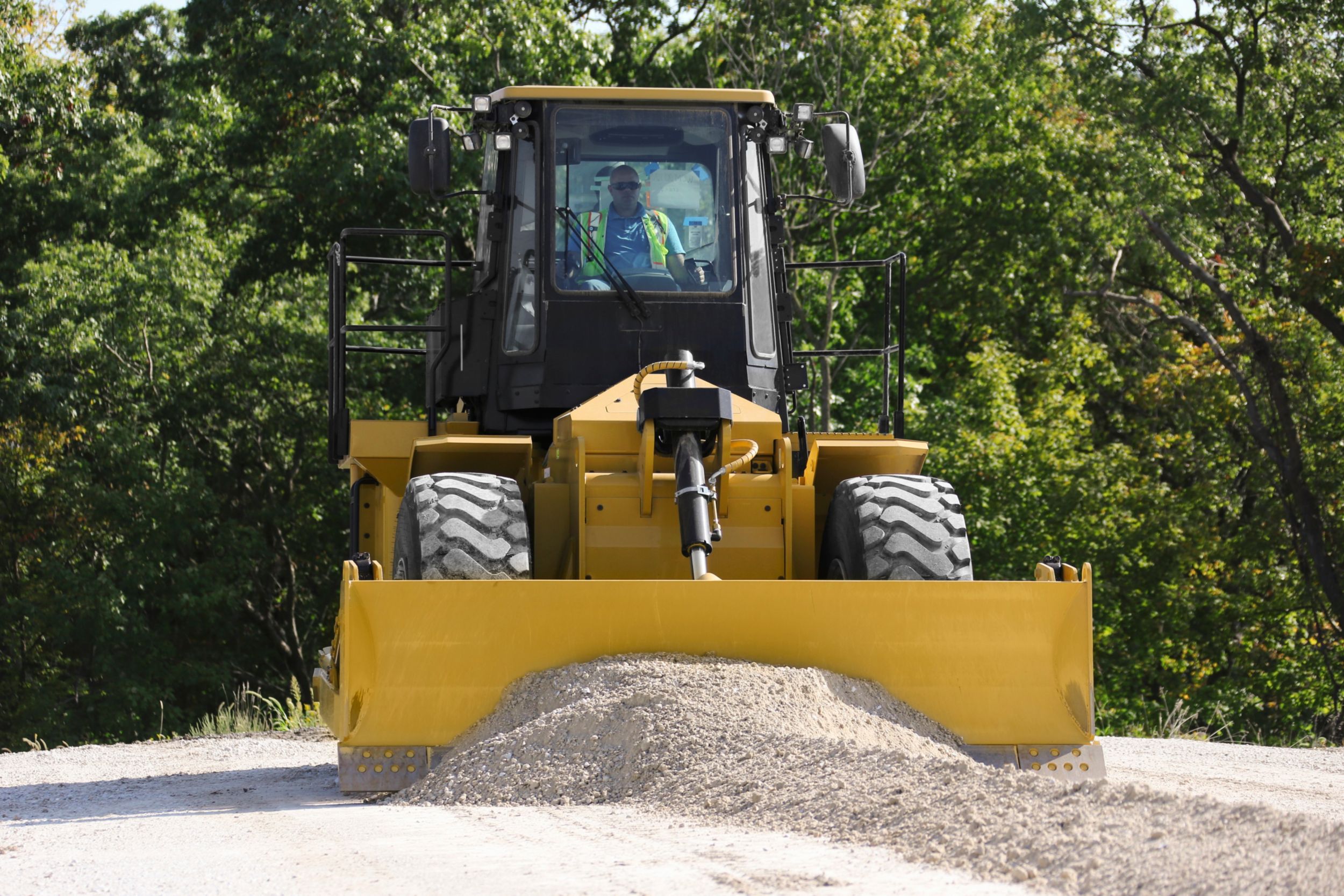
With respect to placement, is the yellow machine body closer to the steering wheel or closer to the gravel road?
the gravel road

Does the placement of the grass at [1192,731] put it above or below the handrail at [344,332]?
below

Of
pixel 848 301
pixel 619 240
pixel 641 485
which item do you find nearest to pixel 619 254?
pixel 619 240

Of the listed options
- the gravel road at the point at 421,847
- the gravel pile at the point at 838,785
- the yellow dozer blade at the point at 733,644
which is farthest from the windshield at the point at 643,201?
the gravel road at the point at 421,847

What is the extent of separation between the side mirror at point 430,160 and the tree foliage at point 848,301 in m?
11.3

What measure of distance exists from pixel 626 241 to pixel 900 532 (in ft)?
6.60

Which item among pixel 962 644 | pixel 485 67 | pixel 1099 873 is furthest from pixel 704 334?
pixel 485 67

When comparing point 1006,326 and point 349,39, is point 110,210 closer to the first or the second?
point 349,39

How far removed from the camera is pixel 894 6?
2114 cm

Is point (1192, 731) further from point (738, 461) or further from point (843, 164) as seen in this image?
point (738, 461)

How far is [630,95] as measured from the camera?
7988 mm

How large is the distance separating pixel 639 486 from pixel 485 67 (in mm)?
14104

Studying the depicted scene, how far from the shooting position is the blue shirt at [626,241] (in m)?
7.87

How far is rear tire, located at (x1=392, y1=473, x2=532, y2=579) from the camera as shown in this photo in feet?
22.1

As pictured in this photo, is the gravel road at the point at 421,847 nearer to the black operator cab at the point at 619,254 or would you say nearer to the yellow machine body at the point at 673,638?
the yellow machine body at the point at 673,638
